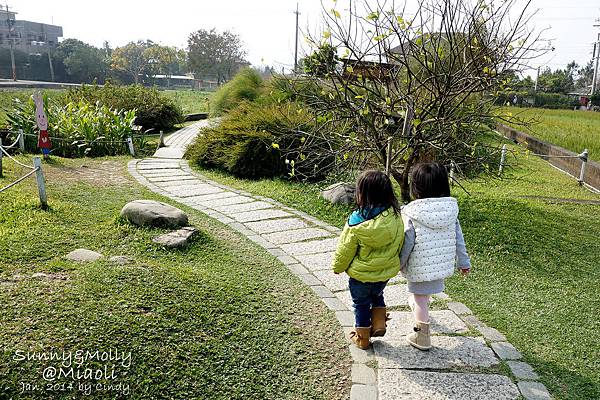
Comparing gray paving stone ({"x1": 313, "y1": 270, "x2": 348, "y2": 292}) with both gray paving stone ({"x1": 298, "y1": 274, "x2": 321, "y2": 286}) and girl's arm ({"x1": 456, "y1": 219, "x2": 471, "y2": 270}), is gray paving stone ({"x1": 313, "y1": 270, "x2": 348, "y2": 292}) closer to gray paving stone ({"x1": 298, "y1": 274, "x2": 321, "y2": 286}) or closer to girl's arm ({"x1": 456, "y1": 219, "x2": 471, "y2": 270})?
gray paving stone ({"x1": 298, "y1": 274, "x2": 321, "y2": 286})

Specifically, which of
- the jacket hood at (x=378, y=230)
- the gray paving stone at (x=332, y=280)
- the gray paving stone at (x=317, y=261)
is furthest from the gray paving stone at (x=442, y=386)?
the gray paving stone at (x=317, y=261)

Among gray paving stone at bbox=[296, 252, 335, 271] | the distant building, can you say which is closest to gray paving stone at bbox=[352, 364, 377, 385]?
gray paving stone at bbox=[296, 252, 335, 271]

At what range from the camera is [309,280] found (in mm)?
3930

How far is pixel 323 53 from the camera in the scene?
535 cm

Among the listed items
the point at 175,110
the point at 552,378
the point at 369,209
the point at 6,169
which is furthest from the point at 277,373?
the point at 175,110

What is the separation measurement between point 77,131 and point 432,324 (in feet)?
28.6

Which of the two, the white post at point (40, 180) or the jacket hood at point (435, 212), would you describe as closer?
the jacket hood at point (435, 212)

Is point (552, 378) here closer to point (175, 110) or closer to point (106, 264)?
point (106, 264)

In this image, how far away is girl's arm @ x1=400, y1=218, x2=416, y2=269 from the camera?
282 cm

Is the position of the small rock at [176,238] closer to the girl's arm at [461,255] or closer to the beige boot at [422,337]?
the beige boot at [422,337]

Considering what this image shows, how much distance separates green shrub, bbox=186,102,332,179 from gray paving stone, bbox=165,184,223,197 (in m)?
0.89

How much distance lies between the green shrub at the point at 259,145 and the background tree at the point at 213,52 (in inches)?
1450

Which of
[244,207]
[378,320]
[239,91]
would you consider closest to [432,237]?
[378,320]

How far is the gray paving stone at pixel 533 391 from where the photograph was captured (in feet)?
8.30
